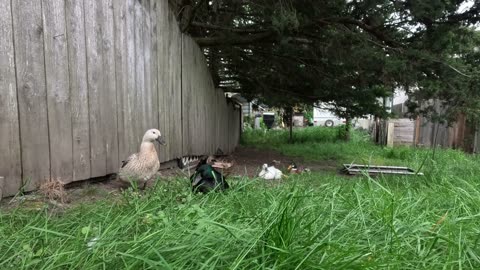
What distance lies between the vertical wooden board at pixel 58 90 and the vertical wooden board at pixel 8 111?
1.04 feet

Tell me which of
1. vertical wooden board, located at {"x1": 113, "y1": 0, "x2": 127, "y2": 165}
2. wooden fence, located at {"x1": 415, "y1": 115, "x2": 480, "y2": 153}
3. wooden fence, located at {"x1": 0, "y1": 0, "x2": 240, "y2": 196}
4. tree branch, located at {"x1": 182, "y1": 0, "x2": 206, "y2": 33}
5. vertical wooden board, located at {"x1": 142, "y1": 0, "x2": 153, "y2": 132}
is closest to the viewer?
wooden fence, located at {"x1": 0, "y1": 0, "x2": 240, "y2": 196}

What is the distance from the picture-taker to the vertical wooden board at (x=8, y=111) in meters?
2.89

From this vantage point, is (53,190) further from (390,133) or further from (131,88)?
(390,133)

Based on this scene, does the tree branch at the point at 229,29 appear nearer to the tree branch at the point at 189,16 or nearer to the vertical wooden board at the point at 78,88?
the tree branch at the point at 189,16

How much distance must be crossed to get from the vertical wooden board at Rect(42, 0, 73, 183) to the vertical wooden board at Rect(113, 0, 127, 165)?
77 cm

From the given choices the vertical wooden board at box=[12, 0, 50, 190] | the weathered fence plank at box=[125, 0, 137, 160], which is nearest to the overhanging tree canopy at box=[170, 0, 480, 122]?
the weathered fence plank at box=[125, 0, 137, 160]

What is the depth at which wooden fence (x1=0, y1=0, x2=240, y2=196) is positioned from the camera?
3.01 meters

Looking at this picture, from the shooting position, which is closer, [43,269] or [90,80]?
[43,269]

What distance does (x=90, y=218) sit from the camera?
247cm

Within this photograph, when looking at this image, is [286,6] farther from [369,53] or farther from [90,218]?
[90,218]

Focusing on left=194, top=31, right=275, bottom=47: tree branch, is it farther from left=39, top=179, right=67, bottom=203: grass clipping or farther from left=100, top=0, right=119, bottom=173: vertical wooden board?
left=39, top=179, right=67, bottom=203: grass clipping

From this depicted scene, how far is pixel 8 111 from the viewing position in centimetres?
294

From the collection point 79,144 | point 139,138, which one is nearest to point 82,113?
point 79,144

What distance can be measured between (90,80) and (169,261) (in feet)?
8.55
